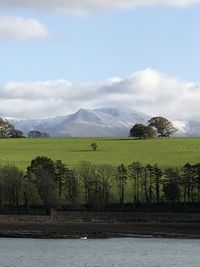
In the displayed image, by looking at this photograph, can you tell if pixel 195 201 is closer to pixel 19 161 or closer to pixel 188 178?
pixel 188 178

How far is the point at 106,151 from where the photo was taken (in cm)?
14650

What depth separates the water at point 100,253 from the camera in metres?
55.6

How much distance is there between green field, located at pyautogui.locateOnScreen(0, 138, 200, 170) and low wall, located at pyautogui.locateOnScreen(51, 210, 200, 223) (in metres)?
24.1

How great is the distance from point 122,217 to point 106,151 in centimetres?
5021

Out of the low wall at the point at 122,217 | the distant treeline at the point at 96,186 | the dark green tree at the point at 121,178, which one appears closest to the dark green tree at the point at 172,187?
the distant treeline at the point at 96,186

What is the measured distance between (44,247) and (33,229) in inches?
751

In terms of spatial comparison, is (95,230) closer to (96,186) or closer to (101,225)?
(101,225)

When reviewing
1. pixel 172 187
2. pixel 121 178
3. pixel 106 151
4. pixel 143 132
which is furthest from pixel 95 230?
pixel 143 132

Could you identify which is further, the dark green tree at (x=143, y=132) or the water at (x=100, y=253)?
the dark green tree at (x=143, y=132)

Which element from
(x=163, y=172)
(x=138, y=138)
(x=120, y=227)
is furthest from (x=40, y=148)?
(x=120, y=227)

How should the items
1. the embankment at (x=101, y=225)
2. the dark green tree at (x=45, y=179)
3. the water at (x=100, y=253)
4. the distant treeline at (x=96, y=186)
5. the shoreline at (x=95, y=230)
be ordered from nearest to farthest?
the water at (x=100, y=253) → the shoreline at (x=95, y=230) → the embankment at (x=101, y=225) → the dark green tree at (x=45, y=179) → the distant treeline at (x=96, y=186)

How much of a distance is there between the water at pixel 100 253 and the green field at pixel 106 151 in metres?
48.7

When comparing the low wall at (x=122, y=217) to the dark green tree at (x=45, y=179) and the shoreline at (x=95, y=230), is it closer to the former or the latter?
the shoreline at (x=95, y=230)

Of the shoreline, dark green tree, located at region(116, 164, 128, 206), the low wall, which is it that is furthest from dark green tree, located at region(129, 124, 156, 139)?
the shoreline
